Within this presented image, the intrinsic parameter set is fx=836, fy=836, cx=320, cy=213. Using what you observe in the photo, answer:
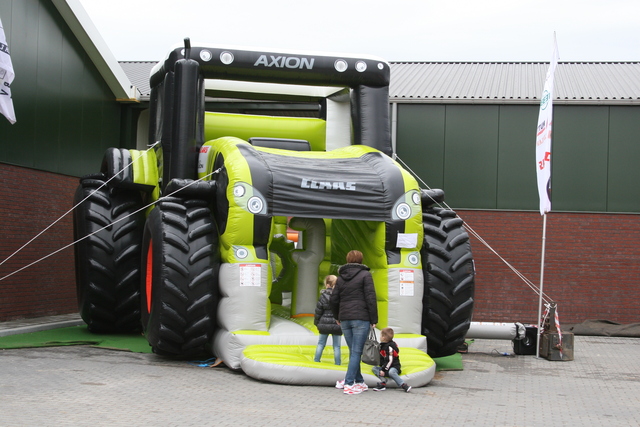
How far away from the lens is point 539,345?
12125mm

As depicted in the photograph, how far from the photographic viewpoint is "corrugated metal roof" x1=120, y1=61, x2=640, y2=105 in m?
17.7

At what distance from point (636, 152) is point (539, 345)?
6716 millimetres

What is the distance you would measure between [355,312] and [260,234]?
71.4 inches

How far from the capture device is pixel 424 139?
17688 millimetres

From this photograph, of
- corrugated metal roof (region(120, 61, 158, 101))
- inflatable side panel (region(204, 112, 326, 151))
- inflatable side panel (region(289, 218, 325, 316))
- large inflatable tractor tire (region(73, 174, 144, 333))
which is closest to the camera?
inflatable side panel (region(289, 218, 325, 316))

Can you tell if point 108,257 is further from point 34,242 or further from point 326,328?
point 326,328

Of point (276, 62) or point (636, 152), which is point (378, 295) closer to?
point (276, 62)

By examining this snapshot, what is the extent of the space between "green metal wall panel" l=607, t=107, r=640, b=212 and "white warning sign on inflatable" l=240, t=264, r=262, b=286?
999 centimetres

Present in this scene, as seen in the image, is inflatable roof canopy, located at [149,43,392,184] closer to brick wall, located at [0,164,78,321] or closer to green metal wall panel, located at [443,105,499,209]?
brick wall, located at [0,164,78,321]

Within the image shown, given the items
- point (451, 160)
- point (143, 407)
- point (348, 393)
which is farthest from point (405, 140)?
point (143, 407)

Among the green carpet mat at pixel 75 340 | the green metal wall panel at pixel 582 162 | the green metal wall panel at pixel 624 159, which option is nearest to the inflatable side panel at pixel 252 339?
the green carpet mat at pixel 75 340

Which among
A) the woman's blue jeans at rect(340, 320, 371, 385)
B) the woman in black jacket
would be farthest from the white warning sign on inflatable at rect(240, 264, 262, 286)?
the woman's blue jeans at rect(340, 320, 371, 385)

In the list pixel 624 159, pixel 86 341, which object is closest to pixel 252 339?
pixel 86 341

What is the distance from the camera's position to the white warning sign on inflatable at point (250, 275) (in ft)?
31.4
